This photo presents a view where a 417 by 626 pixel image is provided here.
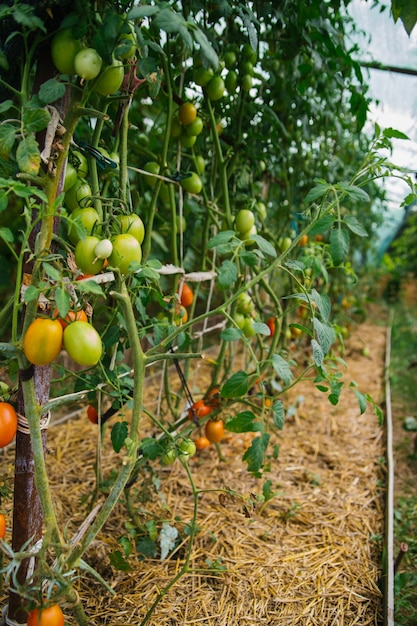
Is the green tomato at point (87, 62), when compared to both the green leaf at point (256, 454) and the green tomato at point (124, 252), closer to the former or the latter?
the green tomato at point (124, 252)

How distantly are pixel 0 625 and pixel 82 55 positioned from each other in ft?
3.32

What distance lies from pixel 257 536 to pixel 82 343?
3.15ft

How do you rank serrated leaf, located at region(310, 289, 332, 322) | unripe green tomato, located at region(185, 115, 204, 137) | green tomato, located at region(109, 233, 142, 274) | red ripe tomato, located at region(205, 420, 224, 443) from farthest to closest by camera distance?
red ripe tomato, located at region(205, 420, 224, 443) < unripe green tomato, located at region(185, 115, 204, 137) < serrated leaf, located at region(310, 289, 332, 322) < green tomato, located at region(109, 233, 142, 274)

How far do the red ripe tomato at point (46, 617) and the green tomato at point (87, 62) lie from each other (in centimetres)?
83

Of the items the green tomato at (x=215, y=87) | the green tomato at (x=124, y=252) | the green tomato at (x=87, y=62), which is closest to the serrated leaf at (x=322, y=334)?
the green tomato at (x=124, y=252)

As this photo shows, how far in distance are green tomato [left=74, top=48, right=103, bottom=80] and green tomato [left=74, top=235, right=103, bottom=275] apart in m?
0.24

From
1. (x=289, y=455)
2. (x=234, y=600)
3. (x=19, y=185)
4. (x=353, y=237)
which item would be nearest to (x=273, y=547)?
(x=234, y=600)

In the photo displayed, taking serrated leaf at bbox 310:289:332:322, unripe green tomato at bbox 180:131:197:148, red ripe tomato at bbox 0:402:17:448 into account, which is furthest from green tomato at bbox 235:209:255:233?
red ripe tomato at bbox 0:402:17:448

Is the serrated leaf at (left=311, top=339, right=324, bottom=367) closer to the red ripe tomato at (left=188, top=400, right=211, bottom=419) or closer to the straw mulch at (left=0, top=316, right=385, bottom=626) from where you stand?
the straw mulch at (left=0, top=316, right=385, bottom=626)

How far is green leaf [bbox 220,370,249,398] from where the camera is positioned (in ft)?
3.28

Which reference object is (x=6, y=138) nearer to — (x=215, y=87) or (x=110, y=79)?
(x=110, y=79)

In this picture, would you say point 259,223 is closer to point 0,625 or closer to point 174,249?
point 174,249

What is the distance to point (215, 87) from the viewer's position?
3.86 ft

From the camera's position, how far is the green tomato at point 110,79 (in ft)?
2.49
